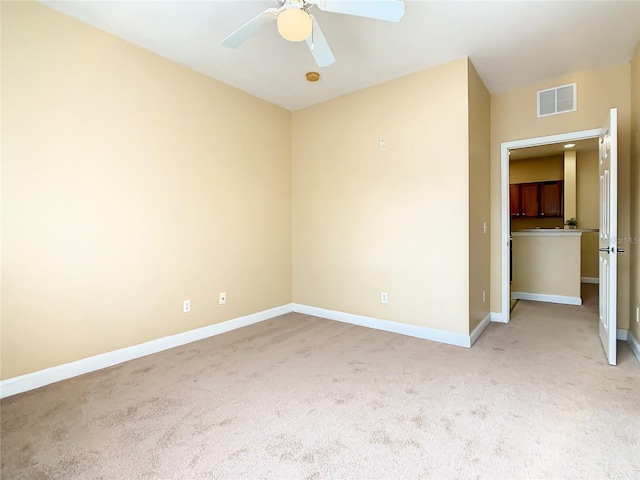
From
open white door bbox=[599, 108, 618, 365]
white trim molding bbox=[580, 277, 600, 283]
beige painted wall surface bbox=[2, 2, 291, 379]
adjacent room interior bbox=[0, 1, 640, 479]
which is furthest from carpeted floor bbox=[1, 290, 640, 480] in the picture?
white trim molding bbox=[580, 277, 600, 283]

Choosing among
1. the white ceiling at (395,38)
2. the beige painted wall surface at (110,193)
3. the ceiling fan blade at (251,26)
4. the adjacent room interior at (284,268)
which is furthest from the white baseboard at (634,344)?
the ceiling fan blade at (251,26)

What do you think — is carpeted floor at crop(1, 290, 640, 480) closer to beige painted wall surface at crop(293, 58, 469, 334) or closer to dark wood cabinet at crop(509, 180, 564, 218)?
beige painted wall surface at crop(293, 58, 469, 334)

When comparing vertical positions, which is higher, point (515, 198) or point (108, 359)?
point (515, 198)

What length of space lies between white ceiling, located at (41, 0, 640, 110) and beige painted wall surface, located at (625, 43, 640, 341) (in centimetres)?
27

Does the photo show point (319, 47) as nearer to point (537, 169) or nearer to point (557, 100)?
point (557, 100)

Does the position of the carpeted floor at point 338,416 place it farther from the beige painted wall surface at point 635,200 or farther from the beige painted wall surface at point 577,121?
the beige painted wall surface at point 577,121

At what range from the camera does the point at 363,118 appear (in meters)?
3.66

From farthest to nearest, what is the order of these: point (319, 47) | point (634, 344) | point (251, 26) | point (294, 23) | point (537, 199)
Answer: point (537, 199)
point (634, 344)
point (319, 47)
point (251, 26)
point (294, 23)

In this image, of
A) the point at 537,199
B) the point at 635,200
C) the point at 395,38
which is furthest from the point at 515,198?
the point at 395,38

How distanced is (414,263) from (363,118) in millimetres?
1722

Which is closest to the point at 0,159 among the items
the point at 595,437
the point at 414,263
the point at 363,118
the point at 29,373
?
the point at 29,373

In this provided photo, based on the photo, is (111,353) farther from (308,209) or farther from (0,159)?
(308,209)

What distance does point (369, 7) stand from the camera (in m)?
1.80

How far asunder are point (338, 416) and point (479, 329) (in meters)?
2.09
